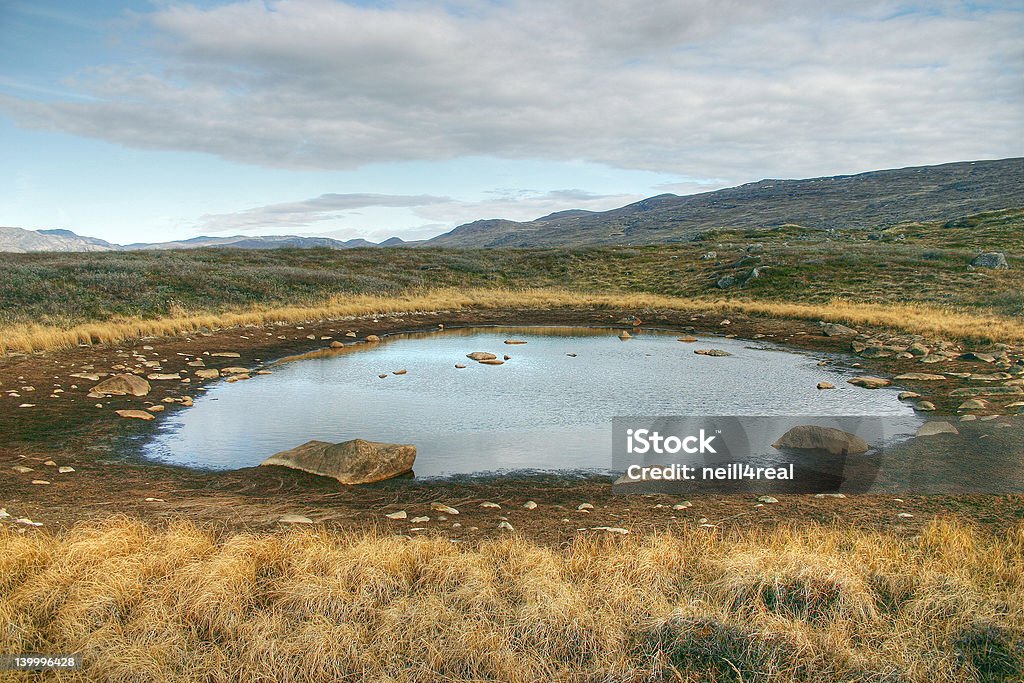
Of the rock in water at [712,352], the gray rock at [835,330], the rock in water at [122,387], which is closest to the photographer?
the rock in water at [122,387]

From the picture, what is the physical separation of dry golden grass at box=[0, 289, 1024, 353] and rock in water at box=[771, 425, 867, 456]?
14.8m

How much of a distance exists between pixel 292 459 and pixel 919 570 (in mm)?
9274

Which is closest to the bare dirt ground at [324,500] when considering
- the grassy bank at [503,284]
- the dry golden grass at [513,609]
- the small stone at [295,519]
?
the small stone at [295,519]

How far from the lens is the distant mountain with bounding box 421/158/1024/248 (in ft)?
388

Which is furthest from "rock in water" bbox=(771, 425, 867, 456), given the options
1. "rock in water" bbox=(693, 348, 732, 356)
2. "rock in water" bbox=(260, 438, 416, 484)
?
"rock in water" bbox=(693, 348, 732, 356)

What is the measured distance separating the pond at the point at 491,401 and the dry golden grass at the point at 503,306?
585 centimetres

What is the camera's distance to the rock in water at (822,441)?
11812 millimetres

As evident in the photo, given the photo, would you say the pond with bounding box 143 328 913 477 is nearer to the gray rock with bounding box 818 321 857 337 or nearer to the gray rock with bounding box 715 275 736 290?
the gray rock with bounding box 818 321 857 337

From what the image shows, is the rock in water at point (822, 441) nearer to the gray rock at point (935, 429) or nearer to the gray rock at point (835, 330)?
the gray rock at point (935, 429)

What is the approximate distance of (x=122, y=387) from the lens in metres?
16.1

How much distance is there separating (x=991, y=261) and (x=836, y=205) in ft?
375

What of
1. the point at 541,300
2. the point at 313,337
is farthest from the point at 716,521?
the point at 541,300

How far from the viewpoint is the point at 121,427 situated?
13.4 metres

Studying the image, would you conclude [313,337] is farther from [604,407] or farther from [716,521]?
[716,521]
